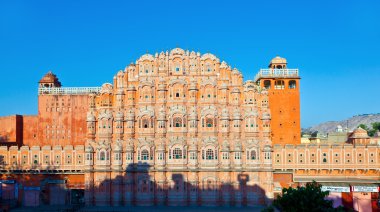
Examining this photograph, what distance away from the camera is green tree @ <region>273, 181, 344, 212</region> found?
30.5m

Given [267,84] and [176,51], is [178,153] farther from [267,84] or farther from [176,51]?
[267,84]

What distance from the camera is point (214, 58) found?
5206 centimetres

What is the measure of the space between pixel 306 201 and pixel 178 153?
21940 mm

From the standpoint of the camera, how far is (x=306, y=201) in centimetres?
3069

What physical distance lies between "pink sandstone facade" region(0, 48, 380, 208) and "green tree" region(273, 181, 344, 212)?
18.0m

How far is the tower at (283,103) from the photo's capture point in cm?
5447

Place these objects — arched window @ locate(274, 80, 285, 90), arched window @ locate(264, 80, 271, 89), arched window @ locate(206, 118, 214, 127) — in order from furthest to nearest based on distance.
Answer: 1. arched window @ locate(264, 80, 271, 89)
2. arched window @ locate(274, 80, 285, 90)
3. arched window @ locate(206, 118, 214, 127)

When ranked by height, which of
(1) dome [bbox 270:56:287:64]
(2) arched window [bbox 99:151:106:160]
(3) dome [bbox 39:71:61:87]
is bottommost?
(2) arched window [bbox 99:151:106:160]

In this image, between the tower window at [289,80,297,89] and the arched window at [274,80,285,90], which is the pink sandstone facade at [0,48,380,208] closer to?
the arched window at [274,80,285,90]

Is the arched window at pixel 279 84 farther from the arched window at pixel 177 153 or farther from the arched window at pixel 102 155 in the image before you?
the arched window at pixel 102 155

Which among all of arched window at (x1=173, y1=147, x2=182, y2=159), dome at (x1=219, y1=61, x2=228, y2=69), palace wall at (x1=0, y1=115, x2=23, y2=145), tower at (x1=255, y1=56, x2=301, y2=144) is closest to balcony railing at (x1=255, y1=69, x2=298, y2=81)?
tower at (x1=255, y1=56, x2=301, y2=144)

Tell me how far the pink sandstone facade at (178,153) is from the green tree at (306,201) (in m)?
18.0

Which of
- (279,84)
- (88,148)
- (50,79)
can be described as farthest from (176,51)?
(50,79)

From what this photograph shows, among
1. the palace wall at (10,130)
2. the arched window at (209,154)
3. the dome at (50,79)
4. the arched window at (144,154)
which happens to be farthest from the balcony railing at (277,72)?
the palace wall at (10,130)
